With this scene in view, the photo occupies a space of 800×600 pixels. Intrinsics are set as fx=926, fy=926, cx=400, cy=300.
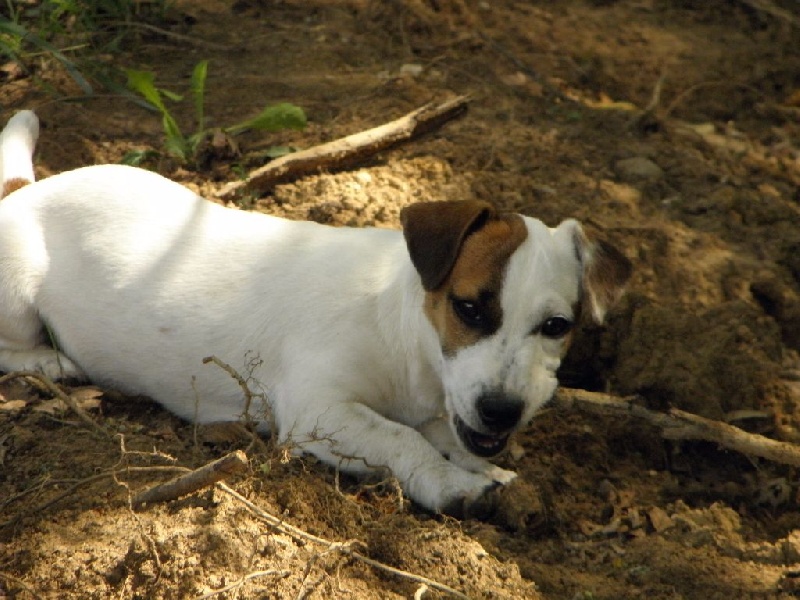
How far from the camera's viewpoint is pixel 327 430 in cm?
407

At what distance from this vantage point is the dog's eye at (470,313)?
12.6ft

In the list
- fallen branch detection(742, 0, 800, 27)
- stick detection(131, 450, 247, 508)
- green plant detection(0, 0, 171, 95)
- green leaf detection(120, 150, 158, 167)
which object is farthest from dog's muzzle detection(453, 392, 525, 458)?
fallen branch detection(742, 0, 800, 27)

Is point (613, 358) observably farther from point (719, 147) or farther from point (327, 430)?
point (719, 147)

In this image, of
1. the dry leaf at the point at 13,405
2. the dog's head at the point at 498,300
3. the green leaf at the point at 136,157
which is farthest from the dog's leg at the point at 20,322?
the dog's head at the point at 498,300

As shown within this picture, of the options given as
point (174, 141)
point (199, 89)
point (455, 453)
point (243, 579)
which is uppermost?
point (199, 89)

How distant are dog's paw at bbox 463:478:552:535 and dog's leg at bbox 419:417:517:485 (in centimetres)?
9

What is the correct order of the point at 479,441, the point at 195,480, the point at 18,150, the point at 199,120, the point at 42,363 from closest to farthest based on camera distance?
the point at 195,480, the point at 479,441, the point at 42,363, the point at 18,150, the point at 199,120

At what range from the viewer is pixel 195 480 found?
3.33 meters

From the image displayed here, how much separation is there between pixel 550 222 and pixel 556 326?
198 cm

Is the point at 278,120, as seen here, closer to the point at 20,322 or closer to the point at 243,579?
the point at 20,322

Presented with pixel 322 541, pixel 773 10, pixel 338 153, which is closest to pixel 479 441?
pixel 322 541

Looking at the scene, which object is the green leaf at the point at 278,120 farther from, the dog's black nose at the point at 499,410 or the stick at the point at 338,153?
the dog's black nose at the point at 499,410

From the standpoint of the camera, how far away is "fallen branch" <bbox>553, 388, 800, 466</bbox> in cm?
438

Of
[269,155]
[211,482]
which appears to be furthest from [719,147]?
[211,482]
